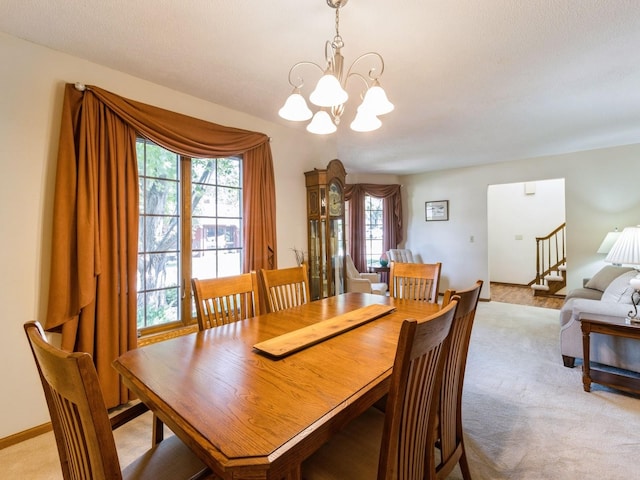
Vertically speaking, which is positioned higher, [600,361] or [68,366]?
[68,366]

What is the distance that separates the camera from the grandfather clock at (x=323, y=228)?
347 cm

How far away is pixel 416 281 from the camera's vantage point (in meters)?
2.31

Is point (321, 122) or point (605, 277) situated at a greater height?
point (321, 122)

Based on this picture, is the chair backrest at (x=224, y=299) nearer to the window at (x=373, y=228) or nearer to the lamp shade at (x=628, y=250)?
the lamp shade at (x=628, y=250)

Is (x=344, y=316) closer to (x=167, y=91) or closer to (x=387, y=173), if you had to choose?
(x=167, y=91)

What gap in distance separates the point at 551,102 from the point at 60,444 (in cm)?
390

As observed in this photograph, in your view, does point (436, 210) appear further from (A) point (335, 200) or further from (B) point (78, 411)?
(B) point (78, 411)

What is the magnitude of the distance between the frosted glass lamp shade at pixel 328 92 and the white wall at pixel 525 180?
15.7 ft

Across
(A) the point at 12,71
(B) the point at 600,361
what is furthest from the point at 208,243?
(B) the point at 600,361

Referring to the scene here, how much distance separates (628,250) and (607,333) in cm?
135

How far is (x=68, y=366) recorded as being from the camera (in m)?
0.62

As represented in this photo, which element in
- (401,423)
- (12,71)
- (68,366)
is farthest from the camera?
(12,71)

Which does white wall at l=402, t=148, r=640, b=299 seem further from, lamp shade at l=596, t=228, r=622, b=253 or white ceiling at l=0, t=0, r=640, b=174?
white ceiling at l=0, t=0, r=640, b=174

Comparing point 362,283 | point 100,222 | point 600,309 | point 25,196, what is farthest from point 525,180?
point 25,196
